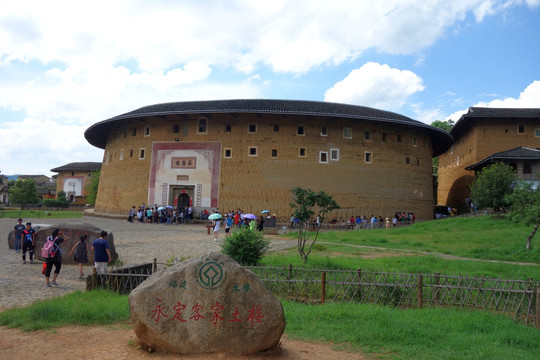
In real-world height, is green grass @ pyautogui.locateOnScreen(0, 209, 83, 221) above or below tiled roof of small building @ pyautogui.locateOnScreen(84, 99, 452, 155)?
below

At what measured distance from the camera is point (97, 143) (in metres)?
40.3

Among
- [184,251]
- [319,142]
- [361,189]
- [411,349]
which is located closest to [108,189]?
[319,142]

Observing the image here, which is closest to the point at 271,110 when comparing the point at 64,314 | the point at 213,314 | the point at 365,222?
the point at 365,222

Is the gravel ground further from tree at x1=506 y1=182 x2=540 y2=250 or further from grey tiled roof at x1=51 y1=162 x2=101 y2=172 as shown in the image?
grey tiled roof at x1=51 y1=162 x2=101 y2=172

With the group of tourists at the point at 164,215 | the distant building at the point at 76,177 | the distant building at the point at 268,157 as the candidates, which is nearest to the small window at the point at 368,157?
the distant building at the point at 268,157

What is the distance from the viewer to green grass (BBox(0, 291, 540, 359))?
16.7 feet

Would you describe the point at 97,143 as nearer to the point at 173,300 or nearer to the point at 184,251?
the point at 184,251

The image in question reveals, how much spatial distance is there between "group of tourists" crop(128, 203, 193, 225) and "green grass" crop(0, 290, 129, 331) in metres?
20.5

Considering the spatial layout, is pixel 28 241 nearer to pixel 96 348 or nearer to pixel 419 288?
pixel 96 348

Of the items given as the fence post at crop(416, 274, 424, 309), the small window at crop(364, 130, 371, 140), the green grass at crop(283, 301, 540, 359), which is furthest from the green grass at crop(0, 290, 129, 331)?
the small window at crop(364, 130, 371, 140)

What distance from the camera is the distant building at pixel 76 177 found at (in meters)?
61.1

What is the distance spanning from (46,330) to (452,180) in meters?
39.8

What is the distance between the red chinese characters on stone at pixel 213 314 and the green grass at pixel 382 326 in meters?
1.06

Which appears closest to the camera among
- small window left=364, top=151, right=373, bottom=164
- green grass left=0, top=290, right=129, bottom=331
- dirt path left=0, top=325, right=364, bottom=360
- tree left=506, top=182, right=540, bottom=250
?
dirt path left=0, top=325, right=364, bottom=360
